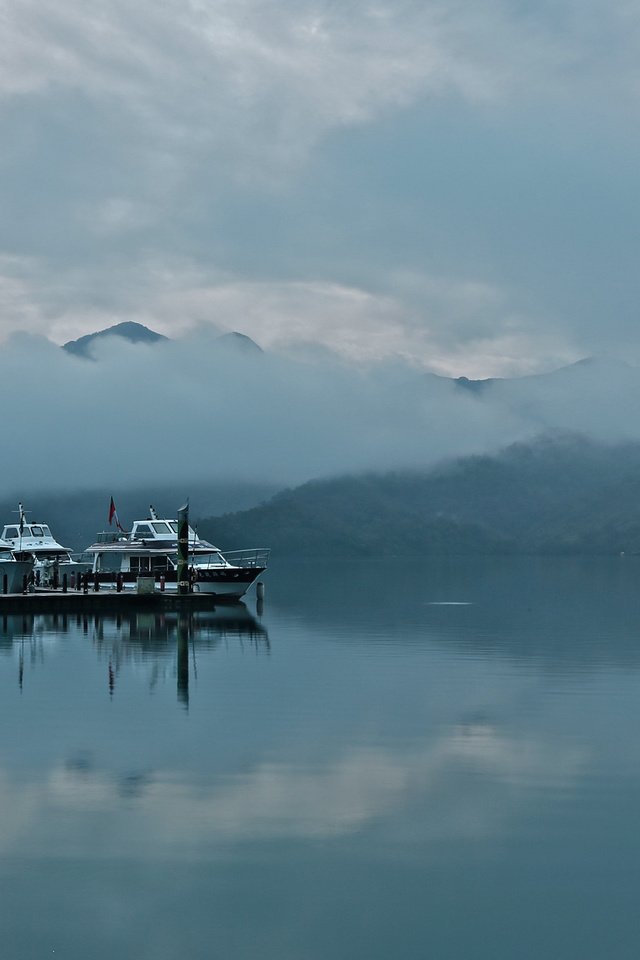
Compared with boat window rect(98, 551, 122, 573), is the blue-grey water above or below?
below

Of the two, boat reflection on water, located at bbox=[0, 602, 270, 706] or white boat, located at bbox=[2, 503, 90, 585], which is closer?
boat reflection on water, located at bbox=[0, 602, 270, 706]

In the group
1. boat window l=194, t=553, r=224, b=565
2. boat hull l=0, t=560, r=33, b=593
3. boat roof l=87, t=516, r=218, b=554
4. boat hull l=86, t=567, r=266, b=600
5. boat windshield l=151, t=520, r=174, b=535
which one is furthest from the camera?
boat windshield l=151, t=520, r=174, b=535

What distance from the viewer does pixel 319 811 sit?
87.3ft

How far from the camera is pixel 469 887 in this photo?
21516 millimetres

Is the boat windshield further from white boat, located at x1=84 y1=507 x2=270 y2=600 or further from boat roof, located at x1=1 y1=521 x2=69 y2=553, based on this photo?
boat roof, located at x1=1 y1=521 x2=69 y2=553

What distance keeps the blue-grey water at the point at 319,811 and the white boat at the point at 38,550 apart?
54165 millimetres

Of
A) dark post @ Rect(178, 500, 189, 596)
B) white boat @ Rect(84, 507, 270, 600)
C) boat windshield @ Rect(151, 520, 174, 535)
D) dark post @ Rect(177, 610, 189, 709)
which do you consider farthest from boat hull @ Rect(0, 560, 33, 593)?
dark post @ Rect(177, 610, 189, 709)

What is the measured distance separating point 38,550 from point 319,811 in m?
89.8

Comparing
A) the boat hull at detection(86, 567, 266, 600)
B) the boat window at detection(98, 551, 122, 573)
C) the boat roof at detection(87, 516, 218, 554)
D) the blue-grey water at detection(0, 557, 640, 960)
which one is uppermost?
the boat roof at detection(87, 516, 218, 554)

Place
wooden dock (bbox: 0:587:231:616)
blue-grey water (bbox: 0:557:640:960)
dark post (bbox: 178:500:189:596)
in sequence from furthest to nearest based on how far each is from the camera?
1. dark post (bbox: 178:500:189:596)
2. wooden dock (bbox: 0:587:231:616)
3. blue-grey water (bbox: 0:557:640:960)

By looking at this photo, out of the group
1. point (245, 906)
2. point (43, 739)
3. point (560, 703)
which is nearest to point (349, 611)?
point (560, 703)

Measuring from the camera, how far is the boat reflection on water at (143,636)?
56.0 metres

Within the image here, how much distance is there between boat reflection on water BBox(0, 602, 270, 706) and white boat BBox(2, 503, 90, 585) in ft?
72.7

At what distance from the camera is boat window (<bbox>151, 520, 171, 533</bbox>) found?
4018 inches
